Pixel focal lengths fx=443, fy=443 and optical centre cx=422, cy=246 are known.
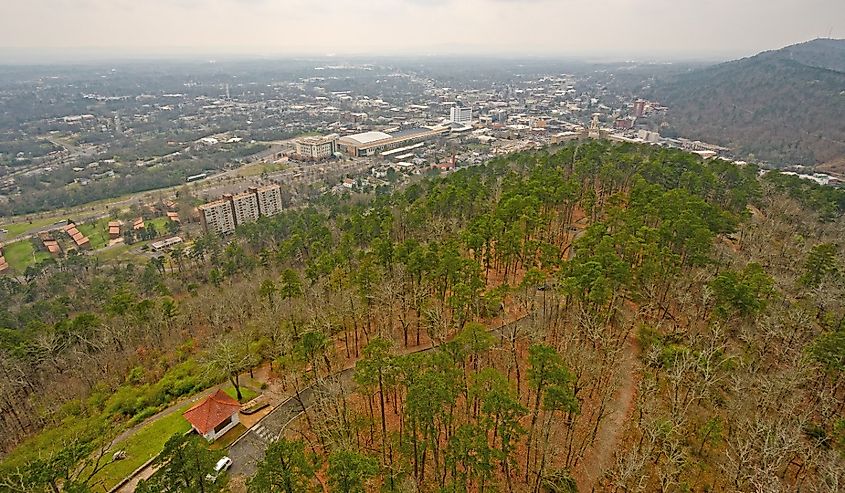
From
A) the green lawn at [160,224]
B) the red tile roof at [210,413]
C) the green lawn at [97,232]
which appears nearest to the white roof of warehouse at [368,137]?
the green lawn at [160,224]

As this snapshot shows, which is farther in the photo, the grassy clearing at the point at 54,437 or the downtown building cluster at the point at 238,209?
the downtown building cluster at the point at 238,209

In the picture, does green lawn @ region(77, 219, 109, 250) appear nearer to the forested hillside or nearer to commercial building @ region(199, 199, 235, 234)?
commercial building @ region(199, 199, 235, 234)

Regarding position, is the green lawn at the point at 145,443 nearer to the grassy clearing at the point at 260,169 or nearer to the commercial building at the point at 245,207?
the commercial building at the point at 245,207

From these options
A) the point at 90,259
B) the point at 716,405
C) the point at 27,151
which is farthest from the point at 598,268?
the point at 27,151

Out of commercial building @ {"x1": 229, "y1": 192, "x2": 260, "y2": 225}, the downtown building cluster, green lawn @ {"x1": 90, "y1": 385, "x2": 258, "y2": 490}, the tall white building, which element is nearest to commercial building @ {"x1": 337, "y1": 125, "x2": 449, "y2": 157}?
the tall white building

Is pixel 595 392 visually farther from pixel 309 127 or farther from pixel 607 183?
pixel 309 127
